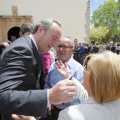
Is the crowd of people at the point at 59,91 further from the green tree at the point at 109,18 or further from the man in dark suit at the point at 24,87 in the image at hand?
the green tree at the point at 109,18

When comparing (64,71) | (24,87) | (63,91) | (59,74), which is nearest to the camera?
(63,91)

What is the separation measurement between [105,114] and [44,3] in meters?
19.3

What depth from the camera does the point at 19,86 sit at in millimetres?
1871

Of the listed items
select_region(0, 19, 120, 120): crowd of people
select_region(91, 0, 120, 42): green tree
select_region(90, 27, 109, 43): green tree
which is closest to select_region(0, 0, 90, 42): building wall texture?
select_region(0, 19, 120, 120): crowd of people

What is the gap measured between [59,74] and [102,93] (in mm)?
1835

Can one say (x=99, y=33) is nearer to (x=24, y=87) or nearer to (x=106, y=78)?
(x=24, y=87)

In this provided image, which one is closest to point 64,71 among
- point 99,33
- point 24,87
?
point 24,87

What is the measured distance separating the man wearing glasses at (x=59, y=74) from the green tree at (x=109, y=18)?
48.1 m

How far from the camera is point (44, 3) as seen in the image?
20375 millimetres

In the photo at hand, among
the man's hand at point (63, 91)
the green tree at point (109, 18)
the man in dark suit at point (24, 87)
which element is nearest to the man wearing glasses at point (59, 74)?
the man in dark suit at point (24, 87)

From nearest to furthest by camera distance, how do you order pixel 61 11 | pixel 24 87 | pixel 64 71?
pixel 24 87 → pixel 64 71 → pixel 61 11

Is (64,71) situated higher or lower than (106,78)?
lower

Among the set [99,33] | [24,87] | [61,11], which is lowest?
[99,33]

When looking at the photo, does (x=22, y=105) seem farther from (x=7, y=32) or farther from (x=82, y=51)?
(x=7, y=32)
